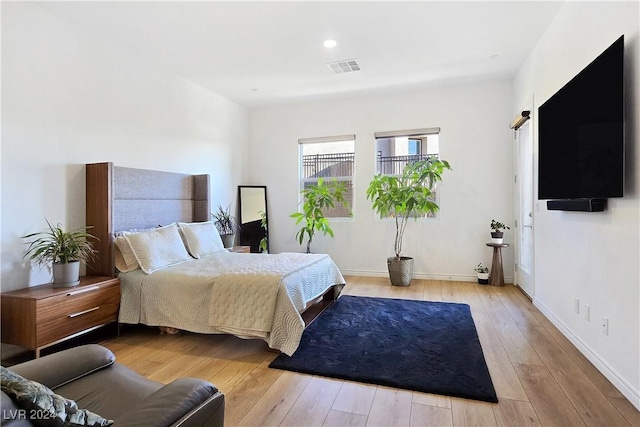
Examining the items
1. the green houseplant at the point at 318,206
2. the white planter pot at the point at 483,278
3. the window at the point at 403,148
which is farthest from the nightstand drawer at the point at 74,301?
the white planter pot at the point at 483,278

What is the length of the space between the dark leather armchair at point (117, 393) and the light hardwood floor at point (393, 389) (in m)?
0.70

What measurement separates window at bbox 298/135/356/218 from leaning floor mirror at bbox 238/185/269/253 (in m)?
0.77

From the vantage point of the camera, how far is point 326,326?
332 centimetres

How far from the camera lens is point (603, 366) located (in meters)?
2.33

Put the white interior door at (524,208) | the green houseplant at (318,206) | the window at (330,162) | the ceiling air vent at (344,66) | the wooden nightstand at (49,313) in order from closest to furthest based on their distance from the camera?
the wooden nightstand at (49,313) < the white interior door at (524,208) < the ceiling air vent at (344,66) < the green houseplant at (318,206) < the window at (330,162)

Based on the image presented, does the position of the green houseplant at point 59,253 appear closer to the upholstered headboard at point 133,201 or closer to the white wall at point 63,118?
the white wall at point 63,118

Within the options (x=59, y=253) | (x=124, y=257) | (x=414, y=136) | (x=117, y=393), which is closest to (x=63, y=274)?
(x=59, y=253)

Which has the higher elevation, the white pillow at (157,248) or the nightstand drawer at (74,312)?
the white pillow at (157,248)

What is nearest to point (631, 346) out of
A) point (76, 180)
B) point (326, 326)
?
point (326, 326)

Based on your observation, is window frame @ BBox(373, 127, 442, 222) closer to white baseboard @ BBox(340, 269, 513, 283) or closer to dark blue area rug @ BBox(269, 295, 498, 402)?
white baseboard @ BBox(340, 269, 513, 283)

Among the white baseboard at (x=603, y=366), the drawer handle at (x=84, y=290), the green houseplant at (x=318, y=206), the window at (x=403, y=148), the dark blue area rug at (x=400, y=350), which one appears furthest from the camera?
the green houseplant at (x=318, y=206)

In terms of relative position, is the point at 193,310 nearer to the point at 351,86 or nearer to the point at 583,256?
the point at 583,256

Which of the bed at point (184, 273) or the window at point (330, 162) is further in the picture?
the window at point (330, 162)

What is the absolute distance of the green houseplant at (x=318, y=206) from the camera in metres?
5.52
